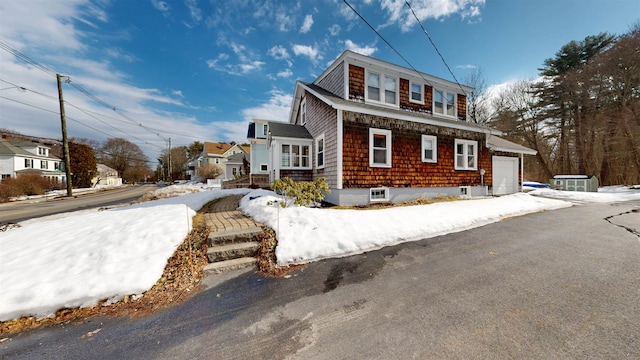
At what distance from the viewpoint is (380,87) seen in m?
10.7

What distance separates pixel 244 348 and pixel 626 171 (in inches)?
1254

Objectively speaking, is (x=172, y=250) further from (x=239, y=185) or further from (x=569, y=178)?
(x=569, y=178)

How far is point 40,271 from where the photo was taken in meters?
3.13

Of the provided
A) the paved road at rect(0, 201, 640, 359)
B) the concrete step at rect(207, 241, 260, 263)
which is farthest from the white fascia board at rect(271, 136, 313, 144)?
the paved road at rect(0, 201, 640, 359)

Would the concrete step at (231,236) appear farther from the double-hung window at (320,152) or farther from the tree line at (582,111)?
the tree line at (582,111)

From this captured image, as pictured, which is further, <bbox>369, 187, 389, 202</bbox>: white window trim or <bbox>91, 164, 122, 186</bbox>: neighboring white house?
<bbox>91, 164, 122, 186</bbox>: neighboring white house

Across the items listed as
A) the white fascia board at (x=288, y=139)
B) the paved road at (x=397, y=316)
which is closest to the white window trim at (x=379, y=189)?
the white fascia board at (x=288, y=139)

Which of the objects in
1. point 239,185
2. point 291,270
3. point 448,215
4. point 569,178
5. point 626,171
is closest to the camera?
point 291,270

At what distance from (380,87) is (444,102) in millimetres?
4713

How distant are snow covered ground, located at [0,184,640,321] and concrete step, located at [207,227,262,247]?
22.2 inches

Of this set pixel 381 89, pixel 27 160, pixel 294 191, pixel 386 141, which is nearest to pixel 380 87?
pixel 381 89

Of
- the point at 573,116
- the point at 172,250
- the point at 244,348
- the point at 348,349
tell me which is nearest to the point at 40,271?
the point at 172,250

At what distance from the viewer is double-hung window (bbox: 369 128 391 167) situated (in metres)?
9.02

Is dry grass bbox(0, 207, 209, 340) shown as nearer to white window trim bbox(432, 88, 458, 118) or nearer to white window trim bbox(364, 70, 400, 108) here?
white window trim bbox(364, 70, 400, 108)
